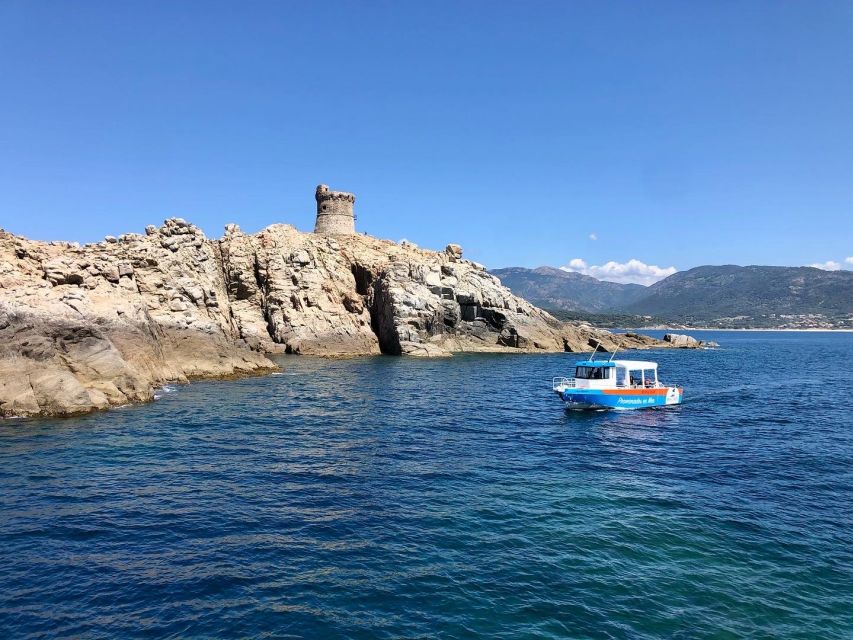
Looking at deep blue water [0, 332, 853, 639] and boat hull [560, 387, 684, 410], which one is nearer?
deep blue water [0, 332, 853, 639]

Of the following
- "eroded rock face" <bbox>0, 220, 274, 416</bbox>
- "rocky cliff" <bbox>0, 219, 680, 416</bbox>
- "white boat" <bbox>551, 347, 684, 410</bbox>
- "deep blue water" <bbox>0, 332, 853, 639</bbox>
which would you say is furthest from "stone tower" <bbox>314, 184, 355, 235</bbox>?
"deep blue water" <bbox>0, 332, 853, 639</bbox>

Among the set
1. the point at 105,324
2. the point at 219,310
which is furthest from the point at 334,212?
the point at 105,324

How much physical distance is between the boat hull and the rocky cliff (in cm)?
3150

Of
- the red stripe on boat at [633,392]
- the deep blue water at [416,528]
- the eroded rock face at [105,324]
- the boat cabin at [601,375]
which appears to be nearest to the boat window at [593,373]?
the boat cabin at [601,375]

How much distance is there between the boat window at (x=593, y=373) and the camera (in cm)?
4209

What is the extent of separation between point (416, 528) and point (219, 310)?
186 feet

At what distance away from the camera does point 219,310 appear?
6756 centimetres

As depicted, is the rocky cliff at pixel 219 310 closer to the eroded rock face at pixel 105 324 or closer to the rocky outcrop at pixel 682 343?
the eroded rock face at pixel 105 324

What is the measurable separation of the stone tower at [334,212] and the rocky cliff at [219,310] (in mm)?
4382

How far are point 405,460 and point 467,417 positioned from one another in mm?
12298

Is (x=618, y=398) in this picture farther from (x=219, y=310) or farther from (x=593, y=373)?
(x=219, y=310)

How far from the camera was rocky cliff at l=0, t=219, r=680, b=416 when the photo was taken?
34.4 meters

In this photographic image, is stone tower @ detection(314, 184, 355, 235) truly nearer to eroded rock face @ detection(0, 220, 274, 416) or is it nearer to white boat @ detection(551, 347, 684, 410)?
eroded rock face @ detection(0, 220, 274, 416)

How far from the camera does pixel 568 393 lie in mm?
40656
